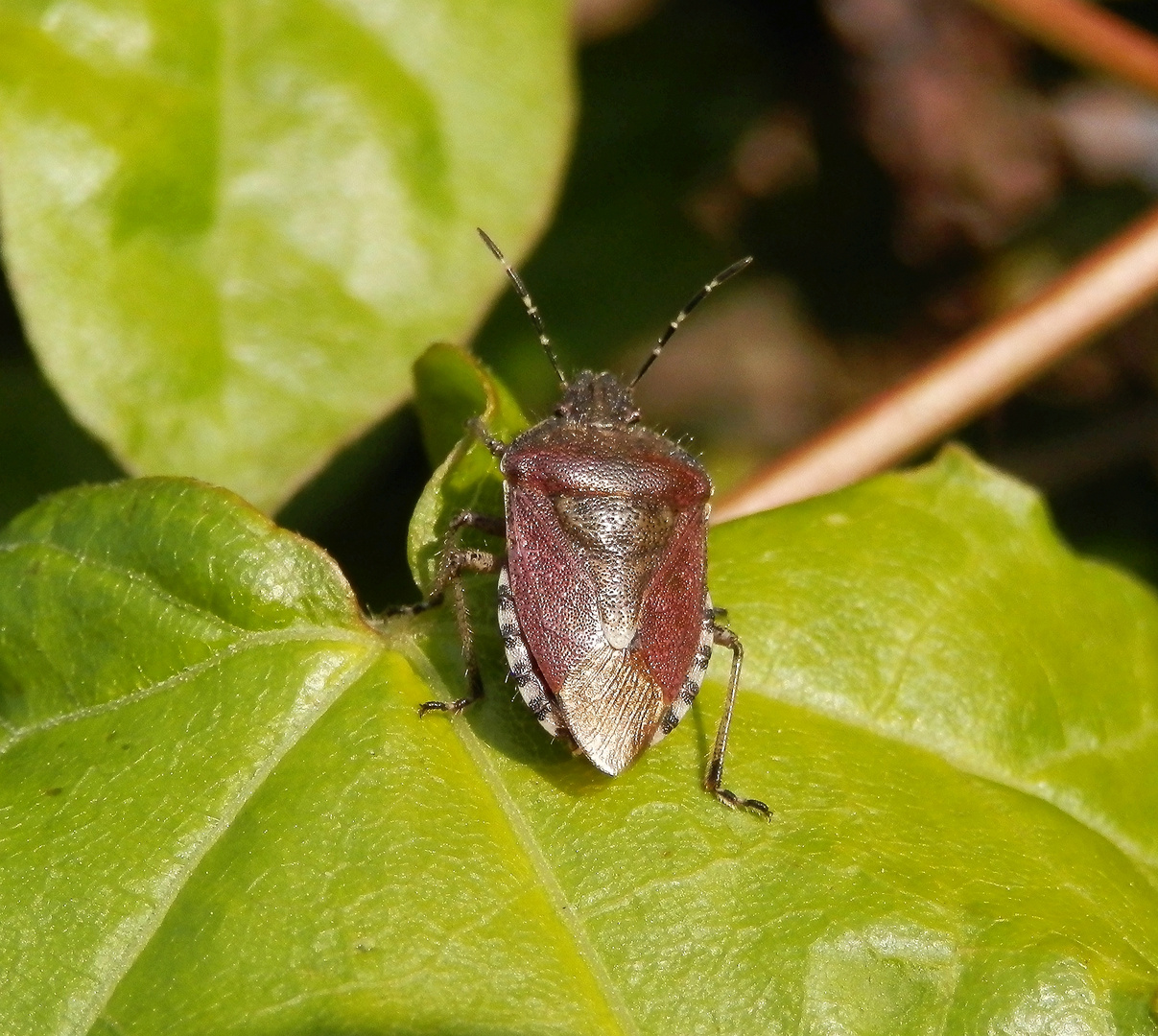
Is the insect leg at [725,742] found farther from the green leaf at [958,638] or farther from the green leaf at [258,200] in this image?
the green leaf at [258,200]

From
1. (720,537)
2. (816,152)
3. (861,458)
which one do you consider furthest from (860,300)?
(720,537)

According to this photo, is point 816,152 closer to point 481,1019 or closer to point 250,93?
point 250,93

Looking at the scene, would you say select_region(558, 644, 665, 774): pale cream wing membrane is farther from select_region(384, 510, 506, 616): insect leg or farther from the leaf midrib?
select_region(384, 510, 506, 616): insect leg

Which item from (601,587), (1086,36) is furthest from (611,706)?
(1086,36)

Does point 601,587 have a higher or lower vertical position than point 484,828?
lower

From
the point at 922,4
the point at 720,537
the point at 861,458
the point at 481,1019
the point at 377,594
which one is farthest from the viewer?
the point at 922,4

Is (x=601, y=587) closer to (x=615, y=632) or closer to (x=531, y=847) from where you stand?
(x=615, y=632)
